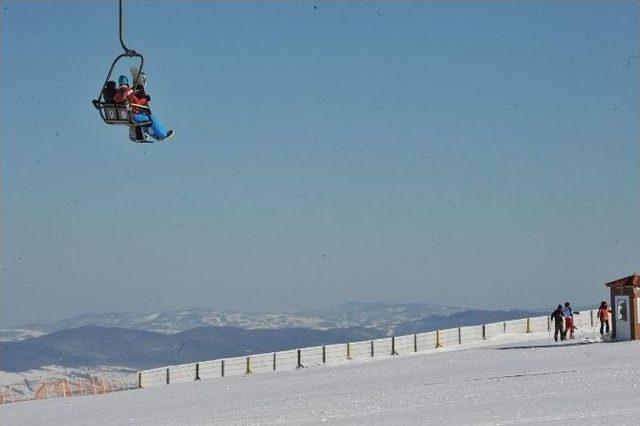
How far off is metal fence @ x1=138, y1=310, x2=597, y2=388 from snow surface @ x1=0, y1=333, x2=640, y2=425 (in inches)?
100.0

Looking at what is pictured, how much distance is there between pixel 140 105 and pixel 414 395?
10118 mm

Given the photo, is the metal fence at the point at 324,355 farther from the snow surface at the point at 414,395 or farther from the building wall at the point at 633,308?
the building wall at the point at 633,308

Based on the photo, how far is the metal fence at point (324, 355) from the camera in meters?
37.8

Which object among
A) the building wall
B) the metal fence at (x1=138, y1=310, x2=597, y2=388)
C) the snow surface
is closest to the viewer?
the snow surface

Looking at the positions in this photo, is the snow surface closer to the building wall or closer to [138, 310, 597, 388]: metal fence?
the building wall

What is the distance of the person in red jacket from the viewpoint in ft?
52.6

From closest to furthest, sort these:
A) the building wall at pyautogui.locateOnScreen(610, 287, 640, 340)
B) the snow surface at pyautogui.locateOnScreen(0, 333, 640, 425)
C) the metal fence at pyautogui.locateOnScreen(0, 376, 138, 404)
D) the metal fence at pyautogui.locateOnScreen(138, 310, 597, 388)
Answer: the snow surface at pyautogui.locateOnScreen(0, 333, 640, 425) < the building wall at pyautogui.locateOnScreen(610, 287, 640, 340) < the metal fence at pyautogui.locateOnScreen(0, 376, 138, 404) < the metal fence at pyautogui.locateOnScreen(138, 310, 597, 388)

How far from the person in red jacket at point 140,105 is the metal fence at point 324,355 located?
21.2m

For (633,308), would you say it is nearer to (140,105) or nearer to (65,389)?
(65,389)

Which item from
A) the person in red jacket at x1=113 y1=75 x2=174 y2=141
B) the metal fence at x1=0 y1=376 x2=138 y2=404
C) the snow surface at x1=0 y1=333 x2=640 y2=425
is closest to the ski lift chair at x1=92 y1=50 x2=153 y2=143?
the person in red jacket at x1=113 y1=75 x2=174 y2=141

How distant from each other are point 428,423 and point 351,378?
11445 millimetres

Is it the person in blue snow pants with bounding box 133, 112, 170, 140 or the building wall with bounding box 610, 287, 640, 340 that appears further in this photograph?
the building wall with bounding box 610, 287, 640, 340

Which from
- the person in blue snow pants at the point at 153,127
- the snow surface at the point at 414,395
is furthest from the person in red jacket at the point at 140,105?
the snow surface at the point at 414,395

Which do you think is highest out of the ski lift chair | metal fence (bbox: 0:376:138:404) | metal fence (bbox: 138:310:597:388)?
the ski lift chair
